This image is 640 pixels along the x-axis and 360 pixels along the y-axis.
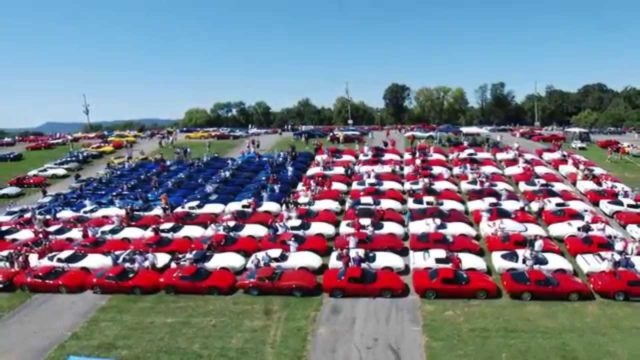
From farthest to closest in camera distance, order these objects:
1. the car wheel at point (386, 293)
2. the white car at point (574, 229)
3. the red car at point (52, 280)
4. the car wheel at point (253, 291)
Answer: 1. the white car at point (574, 229)
2. the red car at point (52, 280)
3. the car wheel at point (253, 291)
4. the car wheel at point (386, 293)

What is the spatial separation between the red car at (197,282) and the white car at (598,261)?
15.7 metres

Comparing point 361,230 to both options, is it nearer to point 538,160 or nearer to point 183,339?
point 183,339

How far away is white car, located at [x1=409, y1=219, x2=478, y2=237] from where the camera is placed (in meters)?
27.1

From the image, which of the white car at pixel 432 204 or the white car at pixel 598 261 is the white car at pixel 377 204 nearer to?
the white car at pixel 432 204

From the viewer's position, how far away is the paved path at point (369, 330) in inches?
664

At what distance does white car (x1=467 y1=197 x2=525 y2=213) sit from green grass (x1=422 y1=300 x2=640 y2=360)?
11.4 meters

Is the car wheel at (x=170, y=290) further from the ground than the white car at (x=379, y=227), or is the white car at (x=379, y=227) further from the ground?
the white car at (x=379, y=227)

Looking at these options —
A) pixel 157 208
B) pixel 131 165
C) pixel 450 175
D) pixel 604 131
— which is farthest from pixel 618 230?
pixel 604 131

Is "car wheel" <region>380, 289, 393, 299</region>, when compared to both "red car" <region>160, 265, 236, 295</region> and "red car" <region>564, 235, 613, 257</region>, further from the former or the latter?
"red car" <region>564, 235, 613, 257</region>

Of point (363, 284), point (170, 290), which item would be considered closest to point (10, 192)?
point (170, 290)

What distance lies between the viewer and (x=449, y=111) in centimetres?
10006

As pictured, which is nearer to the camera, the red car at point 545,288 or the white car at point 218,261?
the red car at point 545,288

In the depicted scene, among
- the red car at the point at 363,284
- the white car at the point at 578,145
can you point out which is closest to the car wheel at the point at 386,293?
the red car at the point at 363,284

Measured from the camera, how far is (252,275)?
21.9 meters
